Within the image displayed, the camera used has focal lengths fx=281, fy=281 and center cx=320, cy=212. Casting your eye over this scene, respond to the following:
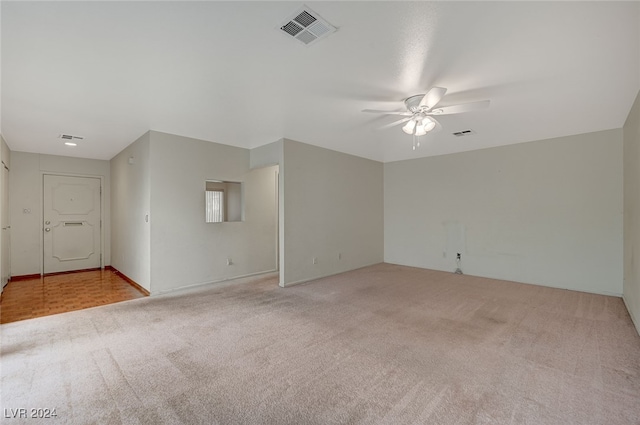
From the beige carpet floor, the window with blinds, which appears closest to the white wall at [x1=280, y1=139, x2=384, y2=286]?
the beige carpet floor

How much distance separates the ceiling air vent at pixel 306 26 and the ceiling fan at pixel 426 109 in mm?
1212

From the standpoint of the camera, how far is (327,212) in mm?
5480

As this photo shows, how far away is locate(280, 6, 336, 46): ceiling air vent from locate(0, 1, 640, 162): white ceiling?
5cm

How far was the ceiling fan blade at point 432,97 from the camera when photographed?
2.61 meters

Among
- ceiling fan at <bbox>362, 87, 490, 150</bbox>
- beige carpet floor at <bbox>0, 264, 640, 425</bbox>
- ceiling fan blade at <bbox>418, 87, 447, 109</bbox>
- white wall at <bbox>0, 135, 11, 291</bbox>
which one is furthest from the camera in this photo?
white wall at <bbox>0, 135, 11, 291</bbox>

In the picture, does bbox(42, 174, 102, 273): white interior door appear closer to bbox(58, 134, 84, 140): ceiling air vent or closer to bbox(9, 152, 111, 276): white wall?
bbox(9, 152, 111, 276): white wall

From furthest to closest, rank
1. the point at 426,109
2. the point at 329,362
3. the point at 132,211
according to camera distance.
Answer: the point at 132,211
the point at 426,109
the point at 329,362

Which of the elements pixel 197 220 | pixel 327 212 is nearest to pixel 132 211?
pixel 197 220

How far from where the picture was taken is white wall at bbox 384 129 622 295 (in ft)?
14.0

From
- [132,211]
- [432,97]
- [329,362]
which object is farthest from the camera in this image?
[132,211]

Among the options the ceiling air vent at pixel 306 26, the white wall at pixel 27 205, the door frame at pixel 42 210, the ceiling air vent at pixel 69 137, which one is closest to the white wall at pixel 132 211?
→ the door frame at pixel 42 210

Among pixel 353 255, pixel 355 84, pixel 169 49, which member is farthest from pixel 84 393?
pixel 353 255

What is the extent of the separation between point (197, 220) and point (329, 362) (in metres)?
3.39

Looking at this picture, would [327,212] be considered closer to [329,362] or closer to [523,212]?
[329,362]
